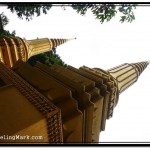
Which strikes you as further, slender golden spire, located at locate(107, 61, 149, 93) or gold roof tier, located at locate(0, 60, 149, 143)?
slender golden spire, located at locate(107, 61, 149, 93)

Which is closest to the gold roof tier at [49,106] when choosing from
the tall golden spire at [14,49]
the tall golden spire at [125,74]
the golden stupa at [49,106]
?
the golden stupa at [49,106]

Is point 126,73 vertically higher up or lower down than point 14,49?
lower down

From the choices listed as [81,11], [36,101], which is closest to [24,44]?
[81,11]

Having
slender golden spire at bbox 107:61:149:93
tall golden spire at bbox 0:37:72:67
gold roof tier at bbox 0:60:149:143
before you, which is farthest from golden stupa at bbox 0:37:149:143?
slender golden spire at bbox 107:61:149:93

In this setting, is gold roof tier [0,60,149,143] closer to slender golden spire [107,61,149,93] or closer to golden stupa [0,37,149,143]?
golden stupa [0,37,149,143]

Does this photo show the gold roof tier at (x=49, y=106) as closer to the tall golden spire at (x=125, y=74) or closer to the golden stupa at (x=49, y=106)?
the golden stupa at (x=49, y=106)

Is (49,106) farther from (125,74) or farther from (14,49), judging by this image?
(125,74)

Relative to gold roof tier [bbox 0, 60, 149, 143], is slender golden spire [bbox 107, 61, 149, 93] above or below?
below

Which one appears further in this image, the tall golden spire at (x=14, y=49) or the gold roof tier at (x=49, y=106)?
the tall golden spire at (x=14, y=49)

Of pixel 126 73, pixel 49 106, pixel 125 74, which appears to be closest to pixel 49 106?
pixel 49 106

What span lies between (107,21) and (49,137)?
388 cm

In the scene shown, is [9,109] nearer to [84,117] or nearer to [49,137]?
[49,137]

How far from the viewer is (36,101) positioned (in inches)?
271

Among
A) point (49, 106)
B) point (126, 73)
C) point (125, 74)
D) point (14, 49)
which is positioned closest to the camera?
point (49, 106)
